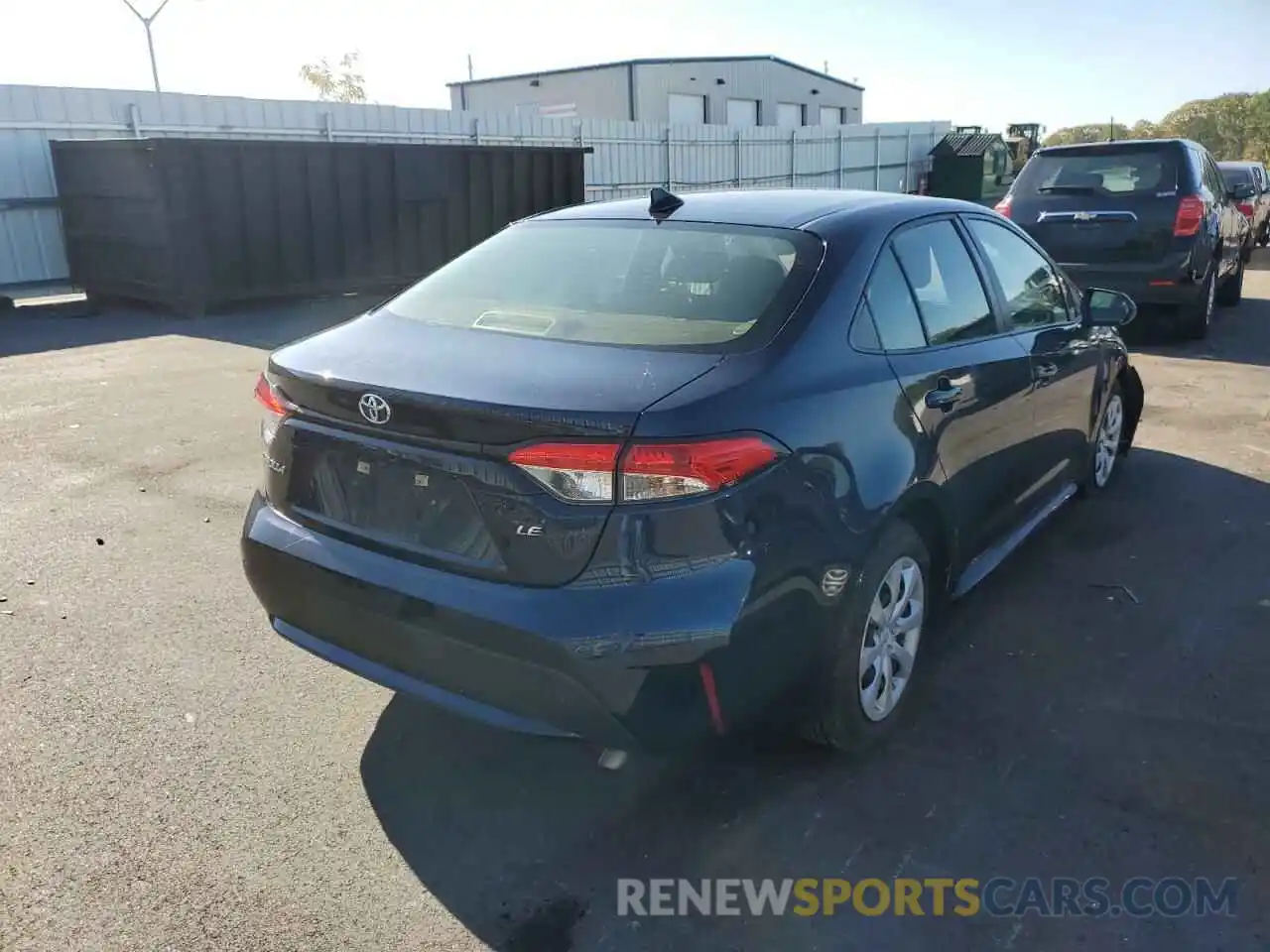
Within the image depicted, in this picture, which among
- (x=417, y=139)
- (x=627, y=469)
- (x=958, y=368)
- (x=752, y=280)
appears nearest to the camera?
(x=627, y=469)

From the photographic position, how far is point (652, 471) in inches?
91.7

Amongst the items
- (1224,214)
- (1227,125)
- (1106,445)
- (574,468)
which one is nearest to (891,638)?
A: (574,468)

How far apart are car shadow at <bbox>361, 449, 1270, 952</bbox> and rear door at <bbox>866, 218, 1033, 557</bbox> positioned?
61 centimetres

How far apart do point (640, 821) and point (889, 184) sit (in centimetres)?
3350

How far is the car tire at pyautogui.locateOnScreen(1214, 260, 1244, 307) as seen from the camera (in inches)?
468

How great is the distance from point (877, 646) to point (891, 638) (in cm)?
10

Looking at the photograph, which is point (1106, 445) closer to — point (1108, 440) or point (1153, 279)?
point (1108, 440)

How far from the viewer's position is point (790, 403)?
2.59 meters

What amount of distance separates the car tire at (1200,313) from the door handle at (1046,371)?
19.9 feet

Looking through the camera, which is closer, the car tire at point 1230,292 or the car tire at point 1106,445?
the car tire at point 1106,445

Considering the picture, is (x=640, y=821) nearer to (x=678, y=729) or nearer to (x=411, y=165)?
(x=678, y=729)

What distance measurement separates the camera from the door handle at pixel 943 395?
317cm

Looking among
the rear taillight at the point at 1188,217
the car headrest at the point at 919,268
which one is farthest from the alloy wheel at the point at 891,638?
the rear taillight at the point at 1188,217

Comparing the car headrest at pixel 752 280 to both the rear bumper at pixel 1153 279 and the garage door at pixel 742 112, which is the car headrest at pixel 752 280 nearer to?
the rear bumper at pixel 1153 279
